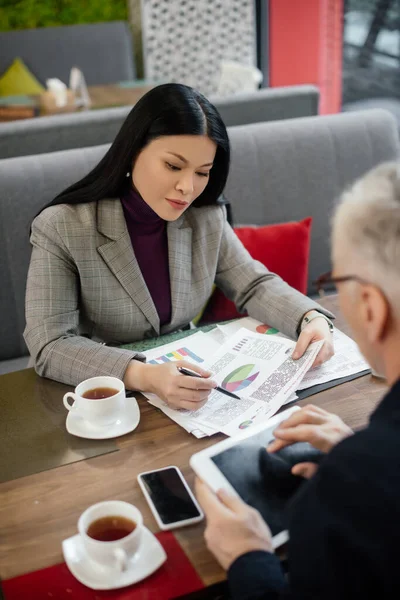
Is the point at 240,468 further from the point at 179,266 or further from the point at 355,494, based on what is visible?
the point at 179,266

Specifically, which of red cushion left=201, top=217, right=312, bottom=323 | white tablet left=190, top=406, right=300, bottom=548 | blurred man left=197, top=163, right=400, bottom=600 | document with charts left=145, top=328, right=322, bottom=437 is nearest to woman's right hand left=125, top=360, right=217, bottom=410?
document with charts left=145, top=328, right=322, bottom=437

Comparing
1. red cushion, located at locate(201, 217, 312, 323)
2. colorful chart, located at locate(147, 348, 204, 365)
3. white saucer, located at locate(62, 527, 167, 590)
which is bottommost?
red cushion, located at locate(201, 217, 312, 323)

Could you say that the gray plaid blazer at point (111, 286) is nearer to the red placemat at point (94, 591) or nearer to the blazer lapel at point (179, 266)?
the blazer lapel at point (179, 266)

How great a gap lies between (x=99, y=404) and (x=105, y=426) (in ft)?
0.18

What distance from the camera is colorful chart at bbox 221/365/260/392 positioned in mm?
1384

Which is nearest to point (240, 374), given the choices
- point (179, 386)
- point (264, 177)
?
point (179, 386)

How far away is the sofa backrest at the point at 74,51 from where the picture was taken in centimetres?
538

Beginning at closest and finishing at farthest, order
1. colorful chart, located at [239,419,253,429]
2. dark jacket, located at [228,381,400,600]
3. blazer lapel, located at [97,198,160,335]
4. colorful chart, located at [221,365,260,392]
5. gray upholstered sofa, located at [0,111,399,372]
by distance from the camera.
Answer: dark jacket, located at [228,381,400,600] → colorful chart, located at [239,419,253,429] → colorful chart, located at [221,365,260,392] → blazer lapel, located at [97,198,160,335] → gray upholstered sofa, located at [0,111,399,372]

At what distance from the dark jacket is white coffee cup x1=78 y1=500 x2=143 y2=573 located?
0.22 meters

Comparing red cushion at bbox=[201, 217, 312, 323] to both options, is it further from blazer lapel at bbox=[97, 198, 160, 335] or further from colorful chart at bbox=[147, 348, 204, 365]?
colorful chart at bbox=[147, 348, 204, 365]

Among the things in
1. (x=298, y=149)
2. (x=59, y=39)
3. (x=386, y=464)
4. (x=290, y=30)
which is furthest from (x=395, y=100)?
(x=386, y=464)

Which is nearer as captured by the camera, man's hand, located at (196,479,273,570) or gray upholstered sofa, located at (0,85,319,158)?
man's hand, located at (196,479,273,570)

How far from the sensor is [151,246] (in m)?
1.75

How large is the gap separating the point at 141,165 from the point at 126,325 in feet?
1.26
